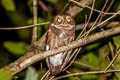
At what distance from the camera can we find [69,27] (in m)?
3.76

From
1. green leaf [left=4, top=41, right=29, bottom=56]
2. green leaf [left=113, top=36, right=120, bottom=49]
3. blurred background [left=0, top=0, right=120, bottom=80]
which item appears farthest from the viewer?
green leaf [left=4, top=41, right=29, bottom=56]

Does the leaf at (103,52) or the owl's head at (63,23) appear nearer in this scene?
the owl's head at (63,23)

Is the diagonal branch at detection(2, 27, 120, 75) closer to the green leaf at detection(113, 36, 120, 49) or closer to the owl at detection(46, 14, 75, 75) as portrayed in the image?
the green leaf at detection(113, 36, 120, 49)

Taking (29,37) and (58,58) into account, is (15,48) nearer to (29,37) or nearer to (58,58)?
(58,58)

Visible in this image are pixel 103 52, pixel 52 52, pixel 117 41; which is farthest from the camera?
pixel 103 52

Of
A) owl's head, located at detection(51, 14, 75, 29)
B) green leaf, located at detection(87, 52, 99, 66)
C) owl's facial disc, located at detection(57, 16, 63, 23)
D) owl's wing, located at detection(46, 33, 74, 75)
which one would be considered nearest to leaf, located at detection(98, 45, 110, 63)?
green leaf, located at detection(87, 52, 99, 66)

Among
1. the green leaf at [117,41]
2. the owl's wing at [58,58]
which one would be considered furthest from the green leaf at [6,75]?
the owl's wing at [58,58]

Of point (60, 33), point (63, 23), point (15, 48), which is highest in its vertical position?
point (15, 48)

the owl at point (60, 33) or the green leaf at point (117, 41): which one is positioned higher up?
the owl at point (60, 33)

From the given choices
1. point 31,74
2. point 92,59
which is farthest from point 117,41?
point 31,74

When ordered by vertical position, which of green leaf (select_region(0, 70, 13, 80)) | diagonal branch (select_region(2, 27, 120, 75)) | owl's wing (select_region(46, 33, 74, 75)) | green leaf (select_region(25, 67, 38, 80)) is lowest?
green leaf (select_region(25, 67, 38, 80))

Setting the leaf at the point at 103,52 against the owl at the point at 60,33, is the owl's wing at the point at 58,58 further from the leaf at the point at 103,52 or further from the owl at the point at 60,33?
the leaf at the point at 103,52

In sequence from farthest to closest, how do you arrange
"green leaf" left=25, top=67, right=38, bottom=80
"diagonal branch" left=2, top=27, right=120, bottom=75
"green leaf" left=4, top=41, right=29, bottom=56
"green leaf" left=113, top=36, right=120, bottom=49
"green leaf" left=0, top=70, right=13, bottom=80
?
"green leaf" left=4, top=41, right=29, bottom=56 < "green leaf" left=113, top=36, right=120, bottom=49 < "diagonal branch" left=2, top=27, right=120, bottom=75 < "green leaf" left=0, top=70, right=13, bottom=80 < "green leaf" left=25, top=67, right=38, bottom=80

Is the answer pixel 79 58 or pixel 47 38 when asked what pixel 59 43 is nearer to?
pixel 47 38
